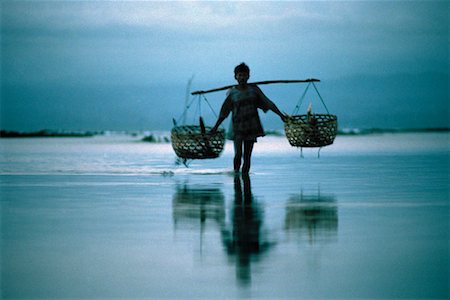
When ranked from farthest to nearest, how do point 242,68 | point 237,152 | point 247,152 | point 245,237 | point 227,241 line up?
point 237,152
point 247,152
point 242,68
point 245,237
point 227,241

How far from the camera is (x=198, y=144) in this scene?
15156 mm

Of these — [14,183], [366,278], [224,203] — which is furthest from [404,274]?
[14,183]

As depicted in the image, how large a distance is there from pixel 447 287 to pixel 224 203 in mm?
5064

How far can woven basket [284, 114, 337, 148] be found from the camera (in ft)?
48.9

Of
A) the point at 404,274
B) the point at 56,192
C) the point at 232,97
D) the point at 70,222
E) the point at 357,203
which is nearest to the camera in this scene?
the point at 404,274

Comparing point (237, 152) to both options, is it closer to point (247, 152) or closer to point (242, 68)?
point (247, 152)

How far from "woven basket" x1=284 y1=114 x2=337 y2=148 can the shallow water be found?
2.61 m

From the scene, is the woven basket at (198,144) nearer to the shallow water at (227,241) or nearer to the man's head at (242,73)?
the man's head at (242,73)

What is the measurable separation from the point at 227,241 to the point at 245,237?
0.27 metres

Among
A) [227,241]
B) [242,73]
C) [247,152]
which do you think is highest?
[242,73]

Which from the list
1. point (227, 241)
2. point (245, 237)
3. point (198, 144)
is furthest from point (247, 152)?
A: point (227, 241)

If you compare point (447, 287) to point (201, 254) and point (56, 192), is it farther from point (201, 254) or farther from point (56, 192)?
point (56, 192)

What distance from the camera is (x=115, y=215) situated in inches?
337

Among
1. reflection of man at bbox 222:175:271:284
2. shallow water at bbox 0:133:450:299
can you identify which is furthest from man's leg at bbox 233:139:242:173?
reflection of man at bbox 222:175:271:284
